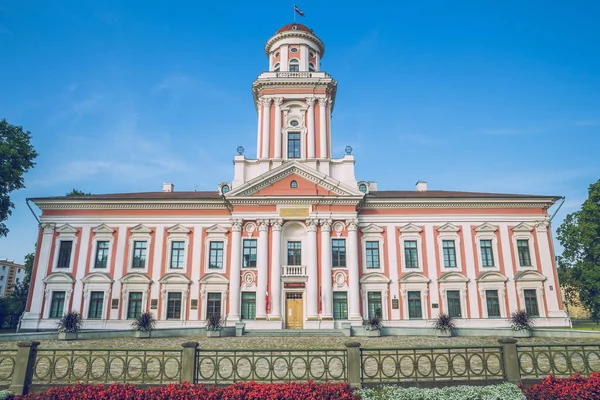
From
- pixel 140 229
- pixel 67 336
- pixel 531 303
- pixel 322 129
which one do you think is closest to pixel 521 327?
pixel 531 303

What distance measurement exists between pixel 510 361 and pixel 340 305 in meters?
17.7

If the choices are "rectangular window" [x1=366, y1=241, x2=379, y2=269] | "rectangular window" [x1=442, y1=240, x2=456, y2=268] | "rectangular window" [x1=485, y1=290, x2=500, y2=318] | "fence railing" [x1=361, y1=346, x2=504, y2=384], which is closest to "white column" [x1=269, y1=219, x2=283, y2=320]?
"rectangular window" [x1=366, y1=241, x2=379, y2=269]

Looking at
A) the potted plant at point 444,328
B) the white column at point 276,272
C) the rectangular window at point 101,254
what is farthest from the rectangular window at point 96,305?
the potted plant at point 444,328

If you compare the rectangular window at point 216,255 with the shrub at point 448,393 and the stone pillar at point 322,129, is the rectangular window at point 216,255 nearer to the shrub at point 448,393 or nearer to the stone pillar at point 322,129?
the stone pillar at point 322,129

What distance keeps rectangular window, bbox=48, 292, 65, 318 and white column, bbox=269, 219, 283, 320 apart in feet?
48.0

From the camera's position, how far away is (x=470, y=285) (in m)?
27.7

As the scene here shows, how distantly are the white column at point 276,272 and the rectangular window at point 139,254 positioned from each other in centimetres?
949

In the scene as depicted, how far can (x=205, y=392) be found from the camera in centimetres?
848

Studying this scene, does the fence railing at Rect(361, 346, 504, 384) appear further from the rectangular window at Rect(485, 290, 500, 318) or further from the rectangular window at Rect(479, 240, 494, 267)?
the rectangular window at Rect(479, 240, 494, 267)

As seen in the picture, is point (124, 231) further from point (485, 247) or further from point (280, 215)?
point (485, 247)

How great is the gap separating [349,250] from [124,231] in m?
16.4

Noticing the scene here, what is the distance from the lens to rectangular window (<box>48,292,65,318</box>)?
2720cm

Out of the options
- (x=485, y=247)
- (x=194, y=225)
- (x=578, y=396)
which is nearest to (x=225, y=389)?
(x=578, y=396)

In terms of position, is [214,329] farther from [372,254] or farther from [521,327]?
[521,327]
